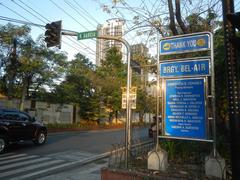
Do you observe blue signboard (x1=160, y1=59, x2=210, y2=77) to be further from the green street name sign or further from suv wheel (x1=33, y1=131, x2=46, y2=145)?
suv wheel (x1=33, y1=131, x2=46, y2=145)

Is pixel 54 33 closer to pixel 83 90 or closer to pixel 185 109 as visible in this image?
pixel 185 109

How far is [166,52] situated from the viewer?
680cm

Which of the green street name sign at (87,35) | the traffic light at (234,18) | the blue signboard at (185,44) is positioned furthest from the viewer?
the green street name sign at (87,35)

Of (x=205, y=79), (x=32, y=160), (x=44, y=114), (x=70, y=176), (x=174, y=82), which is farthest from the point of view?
(x=44, y=114)

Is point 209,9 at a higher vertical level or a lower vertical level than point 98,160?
higher

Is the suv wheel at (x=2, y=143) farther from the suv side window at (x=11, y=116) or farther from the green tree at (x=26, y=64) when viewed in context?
the green tree at (x=26, y=64)

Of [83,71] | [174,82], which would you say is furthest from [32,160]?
[83,71]

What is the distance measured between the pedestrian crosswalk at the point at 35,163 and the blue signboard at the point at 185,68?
16.5 feet

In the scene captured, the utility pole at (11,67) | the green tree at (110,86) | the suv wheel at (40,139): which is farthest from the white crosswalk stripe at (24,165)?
the green tree at (110,86)

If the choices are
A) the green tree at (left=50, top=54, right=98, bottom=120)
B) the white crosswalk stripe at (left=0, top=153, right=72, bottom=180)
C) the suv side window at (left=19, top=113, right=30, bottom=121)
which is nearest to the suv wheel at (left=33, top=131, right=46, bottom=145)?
the suv side window at (left=19, top=113, right=30, bottom=121)

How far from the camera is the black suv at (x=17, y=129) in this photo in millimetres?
12814

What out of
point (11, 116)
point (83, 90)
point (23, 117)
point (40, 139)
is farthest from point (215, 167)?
point (83, 90)

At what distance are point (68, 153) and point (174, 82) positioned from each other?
26.2 ft

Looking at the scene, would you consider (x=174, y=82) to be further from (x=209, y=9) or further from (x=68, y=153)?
(x=68, y=153)
